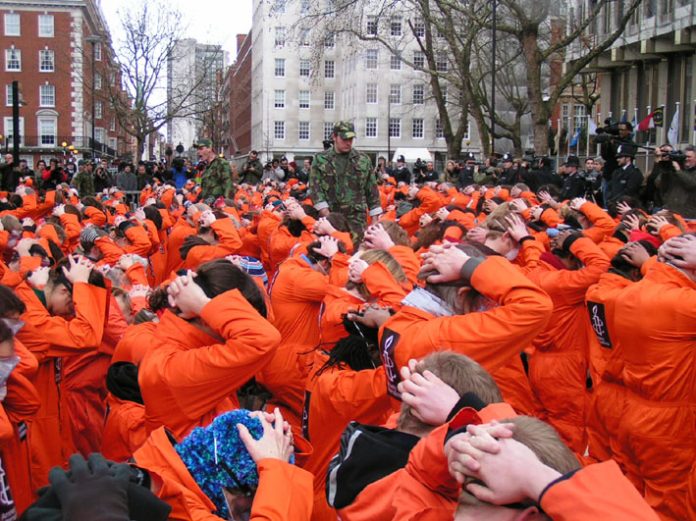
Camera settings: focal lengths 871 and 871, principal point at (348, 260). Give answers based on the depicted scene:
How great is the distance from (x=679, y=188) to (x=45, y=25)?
72.9 m

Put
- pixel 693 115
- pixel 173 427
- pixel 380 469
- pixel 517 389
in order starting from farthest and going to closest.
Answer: pixel 693 115
pixel 517 389
pixel 173 427
pixel 380 469

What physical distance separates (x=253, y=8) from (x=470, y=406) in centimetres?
10626

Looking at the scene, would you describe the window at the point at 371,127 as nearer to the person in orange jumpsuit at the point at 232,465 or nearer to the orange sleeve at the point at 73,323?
the orange sleeve at the point at 73,323

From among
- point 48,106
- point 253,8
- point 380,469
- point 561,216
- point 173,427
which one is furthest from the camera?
point 253,8

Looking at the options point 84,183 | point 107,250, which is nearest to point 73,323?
point 107,250

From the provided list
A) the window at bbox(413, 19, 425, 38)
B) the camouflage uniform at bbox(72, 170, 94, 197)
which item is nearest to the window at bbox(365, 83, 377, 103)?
the window at bbox(413, 19, 425, 38)

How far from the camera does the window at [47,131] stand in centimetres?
7644

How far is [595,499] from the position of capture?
1970 millimetres

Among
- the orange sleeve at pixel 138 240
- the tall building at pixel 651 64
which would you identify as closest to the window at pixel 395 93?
the tall building at pixel 651 64

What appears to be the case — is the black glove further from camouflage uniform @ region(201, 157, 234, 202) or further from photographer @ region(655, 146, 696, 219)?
camouflage uniform @ region(201, 157, 234, 202)

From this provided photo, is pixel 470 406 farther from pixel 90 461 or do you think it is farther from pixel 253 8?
pixel 253 8

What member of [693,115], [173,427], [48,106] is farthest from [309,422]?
[48,106]

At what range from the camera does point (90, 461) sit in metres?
2.38

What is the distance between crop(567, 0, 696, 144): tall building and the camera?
29781 mm
